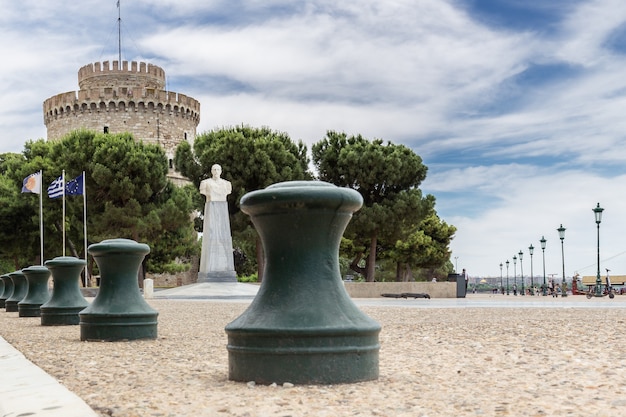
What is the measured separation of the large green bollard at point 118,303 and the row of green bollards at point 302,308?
4089mm

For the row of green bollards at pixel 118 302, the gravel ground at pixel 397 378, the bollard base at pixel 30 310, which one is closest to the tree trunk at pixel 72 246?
the bollard base at pixel 30 310

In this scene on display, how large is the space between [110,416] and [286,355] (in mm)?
1241

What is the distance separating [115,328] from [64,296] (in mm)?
4100

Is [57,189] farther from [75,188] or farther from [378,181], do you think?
[378,181]

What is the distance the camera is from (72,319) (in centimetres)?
1259

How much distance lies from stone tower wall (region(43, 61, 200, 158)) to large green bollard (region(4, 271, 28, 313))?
45.2 m

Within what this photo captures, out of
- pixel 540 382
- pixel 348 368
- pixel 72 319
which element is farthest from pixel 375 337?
pixel 72 319

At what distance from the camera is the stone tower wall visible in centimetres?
6550

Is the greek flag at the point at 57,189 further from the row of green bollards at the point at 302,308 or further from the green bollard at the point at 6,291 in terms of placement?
the row of green bollards at the point at 302,308

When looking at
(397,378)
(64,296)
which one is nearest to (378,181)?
(64,296)

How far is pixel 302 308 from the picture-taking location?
5.04 metres

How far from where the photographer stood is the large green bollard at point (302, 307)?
16.0ft

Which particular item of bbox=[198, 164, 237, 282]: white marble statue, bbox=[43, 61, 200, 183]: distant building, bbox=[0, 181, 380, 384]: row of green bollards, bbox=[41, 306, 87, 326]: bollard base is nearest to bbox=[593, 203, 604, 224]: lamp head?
bbox=[198, 164, 237, 282]: white marble statue

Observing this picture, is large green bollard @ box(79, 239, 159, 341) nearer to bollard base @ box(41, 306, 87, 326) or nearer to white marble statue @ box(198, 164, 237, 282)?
bollard base @ box(41, 306, 87, 326)
